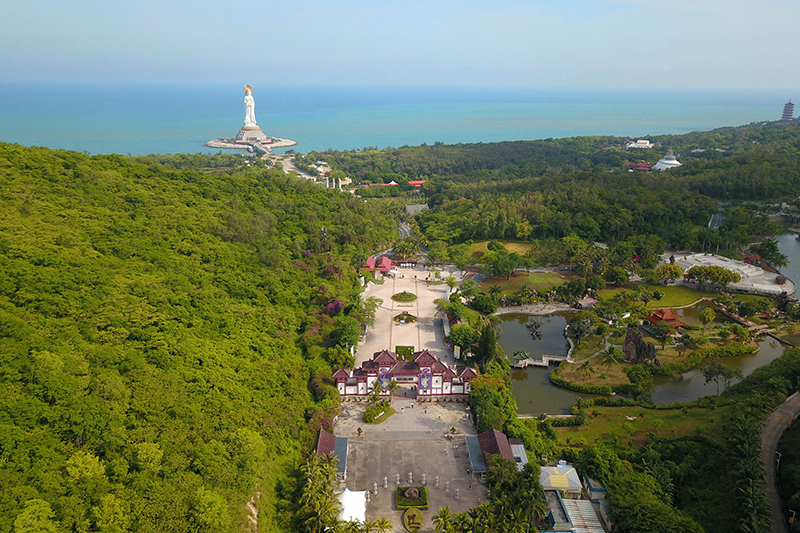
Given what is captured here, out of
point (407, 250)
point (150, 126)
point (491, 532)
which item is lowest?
point (491, 532)

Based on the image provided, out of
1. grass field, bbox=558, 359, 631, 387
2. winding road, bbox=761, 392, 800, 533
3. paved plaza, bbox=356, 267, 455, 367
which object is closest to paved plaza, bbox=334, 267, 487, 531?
paved plaza, bbox=356, 267, 455, 367

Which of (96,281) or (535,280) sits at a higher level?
(96,281)

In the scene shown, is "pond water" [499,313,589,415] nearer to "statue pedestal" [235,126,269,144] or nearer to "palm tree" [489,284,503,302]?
"palm tree" [489,284,503,302]

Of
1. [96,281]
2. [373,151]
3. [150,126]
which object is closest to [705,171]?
[373,151]

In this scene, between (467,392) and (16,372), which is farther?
(467,392)

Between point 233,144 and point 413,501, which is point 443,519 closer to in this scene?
point 413,501

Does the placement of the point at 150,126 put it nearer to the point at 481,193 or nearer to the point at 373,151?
the point at 373,151
